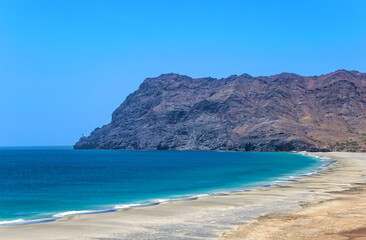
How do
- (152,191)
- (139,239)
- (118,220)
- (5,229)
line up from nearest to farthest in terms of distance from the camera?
(139,239)
(5,229)
(118,220)
(152,191)

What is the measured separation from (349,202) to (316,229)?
12.4 metres

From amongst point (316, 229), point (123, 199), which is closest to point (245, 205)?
point (316, 229)

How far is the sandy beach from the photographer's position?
22.8 metres

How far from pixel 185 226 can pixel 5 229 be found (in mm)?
11947

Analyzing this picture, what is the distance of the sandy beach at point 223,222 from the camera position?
22.8 meters

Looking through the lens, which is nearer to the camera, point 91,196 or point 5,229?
point 5,229

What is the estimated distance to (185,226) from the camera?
84.5 feet

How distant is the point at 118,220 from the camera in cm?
2806

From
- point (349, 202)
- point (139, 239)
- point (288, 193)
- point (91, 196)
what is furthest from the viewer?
point (91, 196)

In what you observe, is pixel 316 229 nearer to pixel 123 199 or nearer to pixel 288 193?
pixel 288 193

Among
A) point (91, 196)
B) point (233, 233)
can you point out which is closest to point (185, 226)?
point (233, 233)

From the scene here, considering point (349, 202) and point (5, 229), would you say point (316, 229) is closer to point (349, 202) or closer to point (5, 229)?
point (349, 202)

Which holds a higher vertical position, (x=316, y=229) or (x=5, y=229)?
(x=5, y=229)

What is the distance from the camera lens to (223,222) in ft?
87.9
